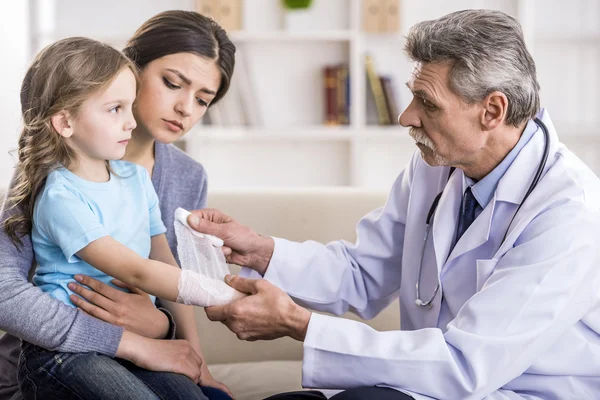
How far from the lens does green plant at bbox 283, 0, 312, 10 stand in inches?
165

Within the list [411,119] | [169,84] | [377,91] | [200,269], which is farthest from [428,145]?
[377,91]

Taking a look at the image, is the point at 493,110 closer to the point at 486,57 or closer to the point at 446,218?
the point at 486,57

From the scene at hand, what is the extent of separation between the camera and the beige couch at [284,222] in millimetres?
2223

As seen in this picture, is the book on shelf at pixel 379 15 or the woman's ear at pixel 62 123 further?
the book on shelf at pixel 379 15

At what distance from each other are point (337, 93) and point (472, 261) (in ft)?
9.17

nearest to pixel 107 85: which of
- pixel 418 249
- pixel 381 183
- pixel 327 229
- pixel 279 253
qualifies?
pixel 279 253

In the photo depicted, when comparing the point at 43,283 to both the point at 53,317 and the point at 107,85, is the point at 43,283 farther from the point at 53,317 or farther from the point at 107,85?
the point at 107,85

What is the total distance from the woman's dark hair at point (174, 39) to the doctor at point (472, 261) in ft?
1.30

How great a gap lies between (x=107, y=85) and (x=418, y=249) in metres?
0.76

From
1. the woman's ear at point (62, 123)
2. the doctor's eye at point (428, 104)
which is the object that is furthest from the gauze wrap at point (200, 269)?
the doctor's eye at point (428, 104)

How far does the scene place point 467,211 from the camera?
167 centimetres

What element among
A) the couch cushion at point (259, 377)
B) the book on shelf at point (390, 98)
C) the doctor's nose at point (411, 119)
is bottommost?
the couch cushion at point (259, 377)

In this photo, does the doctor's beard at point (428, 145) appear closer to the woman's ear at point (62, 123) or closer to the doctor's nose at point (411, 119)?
the doctor's nose at point (411, 119)

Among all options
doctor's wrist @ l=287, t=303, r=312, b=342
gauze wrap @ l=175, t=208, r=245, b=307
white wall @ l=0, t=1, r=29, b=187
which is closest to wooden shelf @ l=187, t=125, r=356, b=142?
white wall @ l=0, t=1, r=29, b=187
